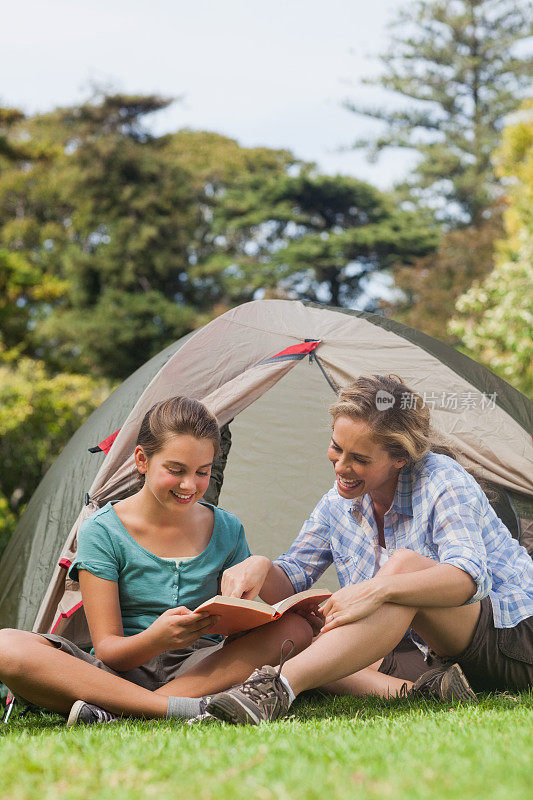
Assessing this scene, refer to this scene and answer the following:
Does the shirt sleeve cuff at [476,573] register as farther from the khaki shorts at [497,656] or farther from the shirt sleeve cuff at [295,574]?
the shirt sleeve cuff at [295,574]

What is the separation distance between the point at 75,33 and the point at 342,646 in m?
18.6

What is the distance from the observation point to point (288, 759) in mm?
1528

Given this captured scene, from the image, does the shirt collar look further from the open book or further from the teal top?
the teal top

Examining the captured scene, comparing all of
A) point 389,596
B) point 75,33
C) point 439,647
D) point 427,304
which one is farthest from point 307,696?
point 75,33

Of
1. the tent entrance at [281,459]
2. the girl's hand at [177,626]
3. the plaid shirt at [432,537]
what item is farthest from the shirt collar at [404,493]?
the tent entrance at [281,459]

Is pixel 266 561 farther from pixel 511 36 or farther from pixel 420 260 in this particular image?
pixel 511 36

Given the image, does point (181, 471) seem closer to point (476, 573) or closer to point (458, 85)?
point (476, 573)

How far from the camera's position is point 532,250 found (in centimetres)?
859

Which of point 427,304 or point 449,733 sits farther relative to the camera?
point 427,304

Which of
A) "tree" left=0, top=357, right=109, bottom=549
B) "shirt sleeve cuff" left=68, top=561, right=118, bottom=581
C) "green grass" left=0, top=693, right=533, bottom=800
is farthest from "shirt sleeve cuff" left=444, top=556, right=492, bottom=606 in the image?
"tree" left=0, top=357, right=109, bottom=549

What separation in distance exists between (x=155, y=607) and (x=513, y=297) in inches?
266

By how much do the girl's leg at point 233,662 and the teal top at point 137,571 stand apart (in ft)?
0.79

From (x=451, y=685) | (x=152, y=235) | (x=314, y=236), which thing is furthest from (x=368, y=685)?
(x=314, y=236)

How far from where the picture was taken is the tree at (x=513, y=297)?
839 cm
